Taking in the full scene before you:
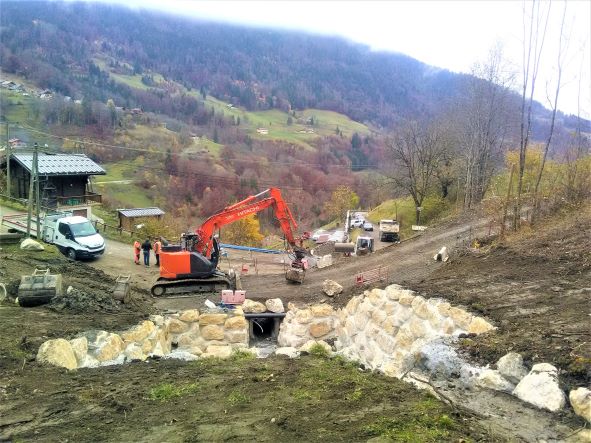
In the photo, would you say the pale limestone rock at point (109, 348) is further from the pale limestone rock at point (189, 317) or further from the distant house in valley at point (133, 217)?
the distant house in valley at point (133, 217)

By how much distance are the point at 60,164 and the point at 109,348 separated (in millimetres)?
28066

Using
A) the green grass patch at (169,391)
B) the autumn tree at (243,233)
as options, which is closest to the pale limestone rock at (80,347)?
the green grass patch at (169,391)

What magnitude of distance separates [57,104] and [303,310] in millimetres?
101359

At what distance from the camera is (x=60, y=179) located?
113 feet

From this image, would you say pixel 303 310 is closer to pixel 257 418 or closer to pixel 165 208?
pixel 257 418

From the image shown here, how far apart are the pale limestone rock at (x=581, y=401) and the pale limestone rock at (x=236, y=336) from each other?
988 cm

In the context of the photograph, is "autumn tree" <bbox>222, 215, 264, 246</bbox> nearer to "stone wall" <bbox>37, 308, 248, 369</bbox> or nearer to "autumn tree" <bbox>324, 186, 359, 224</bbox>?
"autumn tree" <bbox>324, 186, 359, 224</bbox>

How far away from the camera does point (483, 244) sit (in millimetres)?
20281

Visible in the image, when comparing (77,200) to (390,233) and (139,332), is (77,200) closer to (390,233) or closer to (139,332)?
(390,233)

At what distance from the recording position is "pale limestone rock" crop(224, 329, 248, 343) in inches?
575

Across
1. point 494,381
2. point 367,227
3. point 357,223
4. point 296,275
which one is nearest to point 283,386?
point 494,381

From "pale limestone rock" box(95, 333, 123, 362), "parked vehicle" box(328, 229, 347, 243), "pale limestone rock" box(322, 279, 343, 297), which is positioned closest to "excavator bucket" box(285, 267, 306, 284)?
"pale limestone rock" box(322, 279, 343, 297)

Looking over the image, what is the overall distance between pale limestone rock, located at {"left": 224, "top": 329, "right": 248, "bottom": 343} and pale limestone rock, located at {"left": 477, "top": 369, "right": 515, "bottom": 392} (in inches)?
341

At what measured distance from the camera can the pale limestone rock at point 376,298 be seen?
12.5 m
